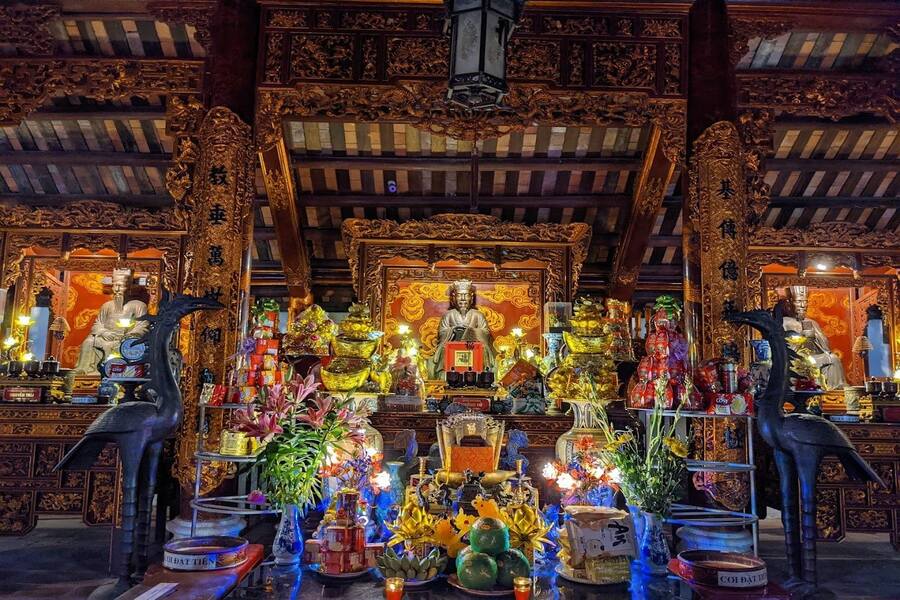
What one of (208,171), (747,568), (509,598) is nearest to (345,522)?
(509,598)

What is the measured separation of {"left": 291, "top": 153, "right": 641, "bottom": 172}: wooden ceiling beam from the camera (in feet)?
25.5

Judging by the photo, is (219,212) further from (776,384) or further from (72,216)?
(776,384)

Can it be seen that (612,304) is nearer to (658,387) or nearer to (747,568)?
(658,387)

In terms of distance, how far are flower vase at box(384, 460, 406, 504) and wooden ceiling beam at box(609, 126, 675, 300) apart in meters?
4.18

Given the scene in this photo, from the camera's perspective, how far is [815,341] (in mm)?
7902

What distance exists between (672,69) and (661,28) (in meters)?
0.36

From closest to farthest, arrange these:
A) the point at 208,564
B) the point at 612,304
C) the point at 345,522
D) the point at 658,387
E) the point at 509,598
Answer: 1. the point at 509,598
2. the point at 208,564
3. the point at 345,522
4. the point at 658,387
5. the point at 612,304

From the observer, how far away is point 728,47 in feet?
17.4

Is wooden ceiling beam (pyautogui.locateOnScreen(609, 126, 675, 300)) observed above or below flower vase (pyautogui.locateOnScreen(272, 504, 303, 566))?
above

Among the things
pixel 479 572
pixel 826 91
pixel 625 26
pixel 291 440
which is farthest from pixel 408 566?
pixel 826 91

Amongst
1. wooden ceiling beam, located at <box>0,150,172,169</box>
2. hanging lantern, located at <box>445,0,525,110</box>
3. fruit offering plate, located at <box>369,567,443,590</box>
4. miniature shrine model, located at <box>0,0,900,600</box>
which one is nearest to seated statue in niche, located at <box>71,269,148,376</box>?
miniature shrine model, located at <box>0,0,900,600</box>

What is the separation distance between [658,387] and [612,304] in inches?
97.1

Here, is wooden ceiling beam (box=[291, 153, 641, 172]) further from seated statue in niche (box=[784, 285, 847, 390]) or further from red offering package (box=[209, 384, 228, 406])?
red offering package (box=[209, 384, 228, 406])

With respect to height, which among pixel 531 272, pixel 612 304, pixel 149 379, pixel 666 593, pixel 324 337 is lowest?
pixel 666 593
